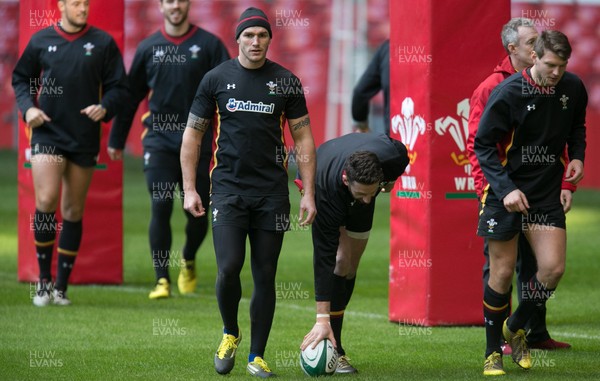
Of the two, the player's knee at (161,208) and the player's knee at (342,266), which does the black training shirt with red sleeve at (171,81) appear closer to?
the player's knee at (161,208)

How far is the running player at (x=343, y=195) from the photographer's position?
6531 millimetres

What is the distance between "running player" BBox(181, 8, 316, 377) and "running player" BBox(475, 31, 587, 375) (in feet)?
3.41

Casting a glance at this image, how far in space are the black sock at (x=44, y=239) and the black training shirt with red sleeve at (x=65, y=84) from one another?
2.03ft

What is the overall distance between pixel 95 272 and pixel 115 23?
7.54 ft

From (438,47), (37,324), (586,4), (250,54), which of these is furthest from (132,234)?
(586,4)

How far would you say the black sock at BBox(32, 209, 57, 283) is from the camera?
988cm

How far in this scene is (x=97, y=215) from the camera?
11.2 meters

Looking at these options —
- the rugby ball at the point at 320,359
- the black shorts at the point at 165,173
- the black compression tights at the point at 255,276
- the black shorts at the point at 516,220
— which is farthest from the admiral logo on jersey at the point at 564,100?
the black shorts at the point at 165,173

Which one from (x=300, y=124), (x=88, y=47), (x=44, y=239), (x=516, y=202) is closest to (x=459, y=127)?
(x=300, y=124)

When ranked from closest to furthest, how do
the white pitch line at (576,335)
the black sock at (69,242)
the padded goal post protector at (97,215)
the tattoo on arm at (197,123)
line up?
the tattoo on arm at (197,123) < the white pitch line at (576,335) < the black sock at (69,242) < the padded goal post protector at (97,215)

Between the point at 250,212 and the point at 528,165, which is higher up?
the point at 528,165

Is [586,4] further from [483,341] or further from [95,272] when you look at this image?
[483,341]

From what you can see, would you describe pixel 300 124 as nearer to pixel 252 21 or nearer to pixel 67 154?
pixel 252 21

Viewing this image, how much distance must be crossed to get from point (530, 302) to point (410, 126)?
2163 mm
